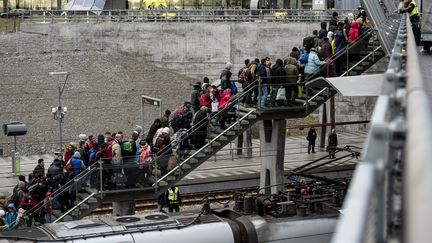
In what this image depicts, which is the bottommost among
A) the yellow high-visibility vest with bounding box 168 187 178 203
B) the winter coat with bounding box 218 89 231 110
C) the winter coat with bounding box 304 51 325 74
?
the yellow high-visibility vest with bounding box 168 187 178 203

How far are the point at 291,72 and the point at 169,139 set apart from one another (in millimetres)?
3990

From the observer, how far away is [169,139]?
78.8 feet

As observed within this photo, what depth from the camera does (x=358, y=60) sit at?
92.1ft

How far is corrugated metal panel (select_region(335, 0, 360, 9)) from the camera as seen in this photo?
196 ft

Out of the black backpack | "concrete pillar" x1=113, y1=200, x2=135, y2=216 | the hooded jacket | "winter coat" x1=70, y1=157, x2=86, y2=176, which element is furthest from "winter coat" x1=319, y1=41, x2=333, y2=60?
the hooded jacket

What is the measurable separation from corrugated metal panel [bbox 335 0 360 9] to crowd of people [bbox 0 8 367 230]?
30326 mm

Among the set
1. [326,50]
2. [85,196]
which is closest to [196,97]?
[326,50]

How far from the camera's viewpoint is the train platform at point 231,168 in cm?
3247

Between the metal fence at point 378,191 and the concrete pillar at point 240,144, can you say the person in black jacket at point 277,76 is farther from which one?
the metal fence at point 378,191

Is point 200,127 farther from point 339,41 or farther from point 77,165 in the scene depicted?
point 339,41

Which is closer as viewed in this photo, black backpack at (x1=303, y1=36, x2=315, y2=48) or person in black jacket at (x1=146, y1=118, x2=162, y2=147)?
person in black jacket at (x1=146, y1=118, x2=162, y2=147)

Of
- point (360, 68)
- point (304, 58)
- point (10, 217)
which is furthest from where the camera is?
point (360, 68)

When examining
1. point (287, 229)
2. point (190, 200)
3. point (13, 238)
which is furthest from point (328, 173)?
point (13, 238)

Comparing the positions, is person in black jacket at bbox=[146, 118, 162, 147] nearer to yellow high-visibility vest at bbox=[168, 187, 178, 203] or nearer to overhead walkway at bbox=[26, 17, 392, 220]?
overhead walkway at bbox=[26, 17, 392, 220]
